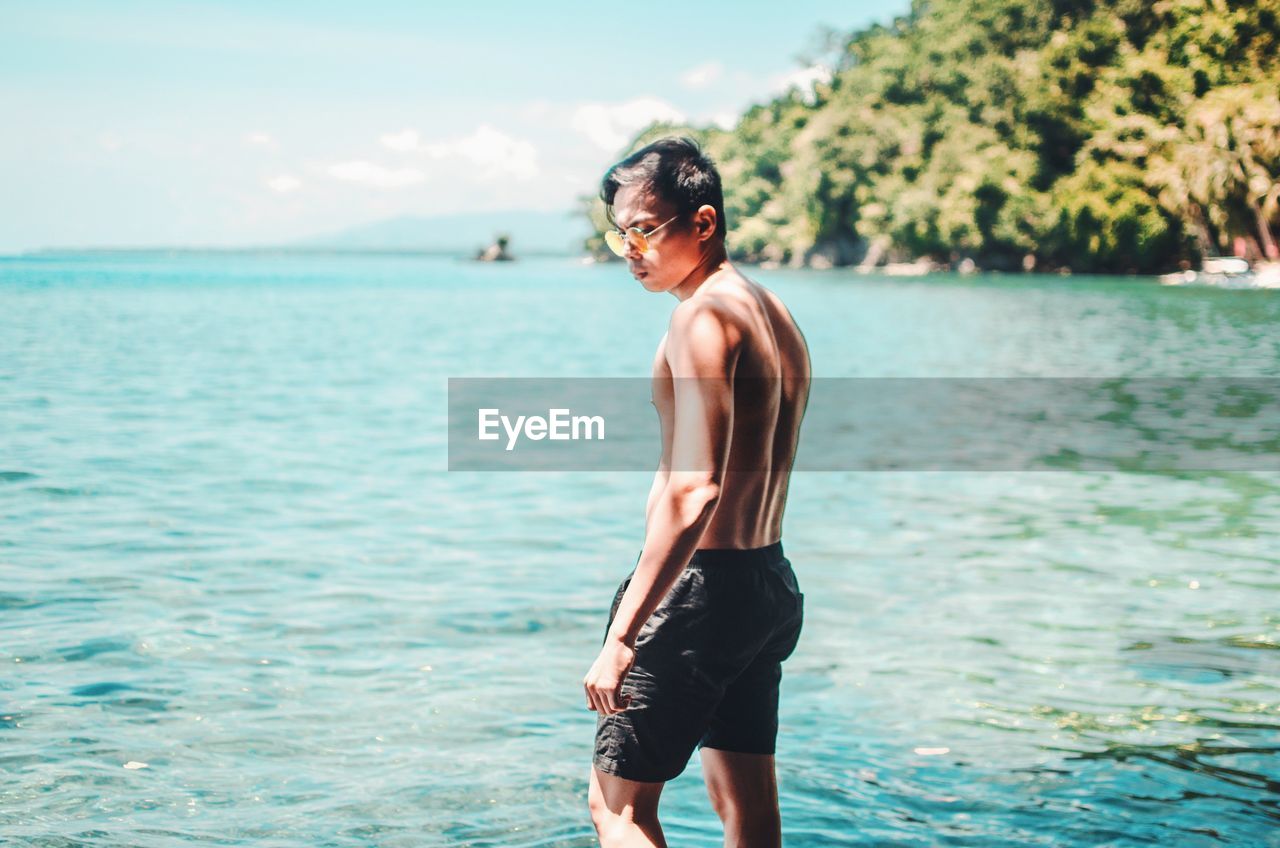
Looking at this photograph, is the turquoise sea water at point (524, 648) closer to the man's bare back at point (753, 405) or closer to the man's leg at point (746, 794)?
the man's leg at point (746, 794)

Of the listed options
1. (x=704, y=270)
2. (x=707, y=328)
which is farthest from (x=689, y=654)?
(x=704, y=270)

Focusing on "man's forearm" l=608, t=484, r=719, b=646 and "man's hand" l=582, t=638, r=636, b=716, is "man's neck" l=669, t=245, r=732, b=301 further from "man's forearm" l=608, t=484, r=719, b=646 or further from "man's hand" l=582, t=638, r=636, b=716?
"man's hand" l=582, t=638, r=636, b=716

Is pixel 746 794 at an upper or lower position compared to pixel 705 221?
lower

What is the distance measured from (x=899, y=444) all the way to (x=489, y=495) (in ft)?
23.9

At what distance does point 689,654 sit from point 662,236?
1.07 metres

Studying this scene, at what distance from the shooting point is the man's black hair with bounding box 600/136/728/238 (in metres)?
3.42

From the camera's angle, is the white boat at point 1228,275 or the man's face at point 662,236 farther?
the white boat at point 1228,275

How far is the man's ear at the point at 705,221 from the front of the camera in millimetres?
3451

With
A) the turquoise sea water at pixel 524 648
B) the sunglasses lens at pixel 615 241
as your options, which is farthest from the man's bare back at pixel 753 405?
the turquoise sea water at pixel 524 648

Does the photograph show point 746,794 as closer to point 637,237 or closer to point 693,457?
point 693,457

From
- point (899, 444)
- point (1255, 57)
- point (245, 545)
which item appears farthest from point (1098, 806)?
A: point (1255, 57)

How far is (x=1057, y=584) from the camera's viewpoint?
1056cm

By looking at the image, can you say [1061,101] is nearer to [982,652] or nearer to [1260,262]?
[1260,262]

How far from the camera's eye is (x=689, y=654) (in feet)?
11.2
